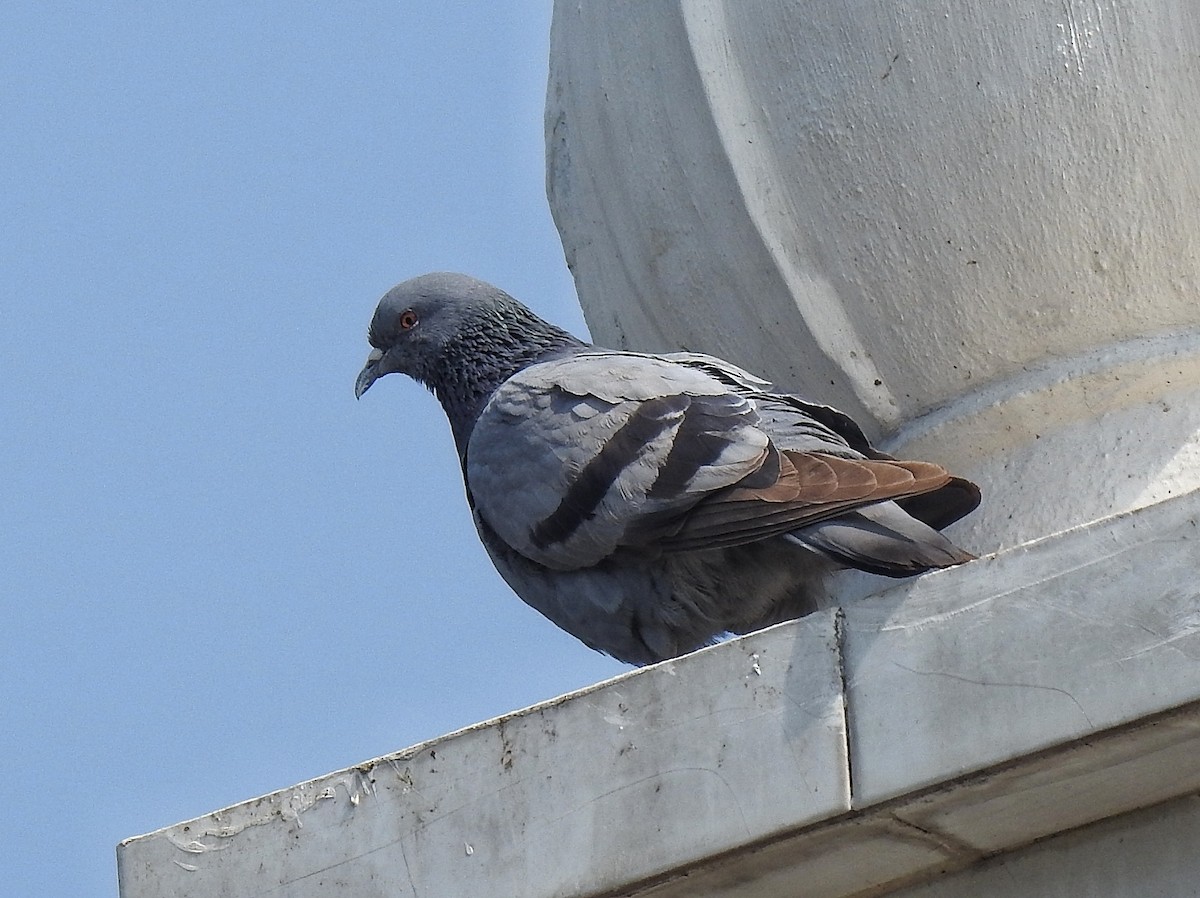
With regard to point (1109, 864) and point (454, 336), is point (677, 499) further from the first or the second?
point (454, 336)

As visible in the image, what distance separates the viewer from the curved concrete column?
4688mm

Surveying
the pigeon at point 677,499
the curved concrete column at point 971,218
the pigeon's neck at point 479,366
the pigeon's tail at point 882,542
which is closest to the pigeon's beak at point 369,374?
the pigeon's neck at point 479,366

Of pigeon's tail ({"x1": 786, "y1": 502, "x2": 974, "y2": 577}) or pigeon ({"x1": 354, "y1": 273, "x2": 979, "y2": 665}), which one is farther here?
pigeon ({"x1": 354, "y1": 273, "x2": 979, "y2": 665})

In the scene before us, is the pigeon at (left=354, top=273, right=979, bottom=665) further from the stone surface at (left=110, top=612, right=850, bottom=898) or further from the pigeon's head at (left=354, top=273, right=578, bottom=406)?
the pigeon's head at (left=354, top=273, right=578, bottom=406)

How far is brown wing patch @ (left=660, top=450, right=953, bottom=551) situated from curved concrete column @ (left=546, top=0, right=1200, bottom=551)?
0.37m

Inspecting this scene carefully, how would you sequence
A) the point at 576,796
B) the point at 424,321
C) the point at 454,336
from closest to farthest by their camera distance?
the point at 576,796 < the point at 454,336 < the point at 424,321

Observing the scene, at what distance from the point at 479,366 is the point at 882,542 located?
6.96ft

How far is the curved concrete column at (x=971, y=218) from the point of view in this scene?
4.69m

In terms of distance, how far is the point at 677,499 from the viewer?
4.84m

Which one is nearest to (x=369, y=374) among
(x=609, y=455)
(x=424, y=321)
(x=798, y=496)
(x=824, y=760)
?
(x=424, y=321)

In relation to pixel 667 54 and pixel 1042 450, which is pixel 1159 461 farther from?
pixel 667 54

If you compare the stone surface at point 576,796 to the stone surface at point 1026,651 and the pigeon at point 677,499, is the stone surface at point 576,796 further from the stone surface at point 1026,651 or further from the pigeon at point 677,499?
the pigeon at point 677,499

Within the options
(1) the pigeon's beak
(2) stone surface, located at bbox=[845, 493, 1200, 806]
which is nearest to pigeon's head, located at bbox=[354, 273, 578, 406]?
(1) the pigeon's beak

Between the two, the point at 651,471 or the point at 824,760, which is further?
the point at 651,471
